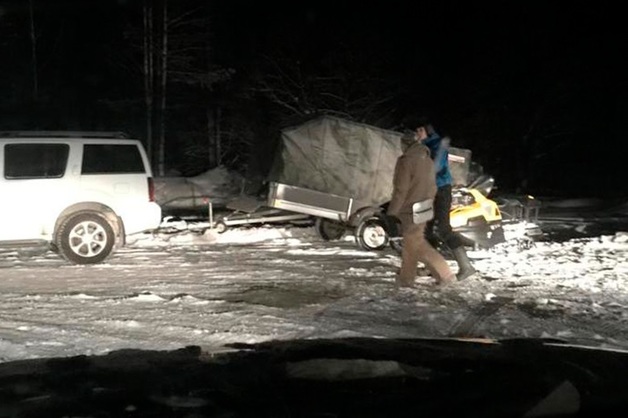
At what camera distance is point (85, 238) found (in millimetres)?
11359

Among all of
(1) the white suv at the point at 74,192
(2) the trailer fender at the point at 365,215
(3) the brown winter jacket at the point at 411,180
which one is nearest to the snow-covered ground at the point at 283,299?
(1) the white suv at the point at 74,192

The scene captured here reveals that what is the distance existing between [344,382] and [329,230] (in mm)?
10902

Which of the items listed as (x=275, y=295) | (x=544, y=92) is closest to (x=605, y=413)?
(x=275, y=295)

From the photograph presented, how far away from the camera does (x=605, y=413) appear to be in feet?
11.2

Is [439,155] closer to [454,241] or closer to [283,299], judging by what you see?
[454,241]

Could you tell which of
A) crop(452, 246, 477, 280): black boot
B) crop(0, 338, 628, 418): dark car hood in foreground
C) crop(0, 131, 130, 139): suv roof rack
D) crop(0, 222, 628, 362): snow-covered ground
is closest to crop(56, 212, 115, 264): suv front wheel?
crop(0, 222, 628, 362): snow-covered ground

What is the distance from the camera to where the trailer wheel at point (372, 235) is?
1359 centimetres

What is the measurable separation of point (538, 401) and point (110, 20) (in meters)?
48.6

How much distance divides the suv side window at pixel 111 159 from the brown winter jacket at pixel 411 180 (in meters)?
4.23

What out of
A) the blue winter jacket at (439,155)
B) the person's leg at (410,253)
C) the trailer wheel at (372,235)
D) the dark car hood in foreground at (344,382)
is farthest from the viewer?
the trailer wheel at (372,235)

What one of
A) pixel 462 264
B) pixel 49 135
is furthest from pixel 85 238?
pixel 462 264

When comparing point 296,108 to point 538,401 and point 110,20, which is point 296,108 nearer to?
point 110,20

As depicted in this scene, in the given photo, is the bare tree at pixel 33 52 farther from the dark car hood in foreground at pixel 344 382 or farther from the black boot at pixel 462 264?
the dark car hood in foreground at pixel 344 382

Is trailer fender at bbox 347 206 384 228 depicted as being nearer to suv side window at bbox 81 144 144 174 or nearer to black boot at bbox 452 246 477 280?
black boot at bbox 452 246 477 280
